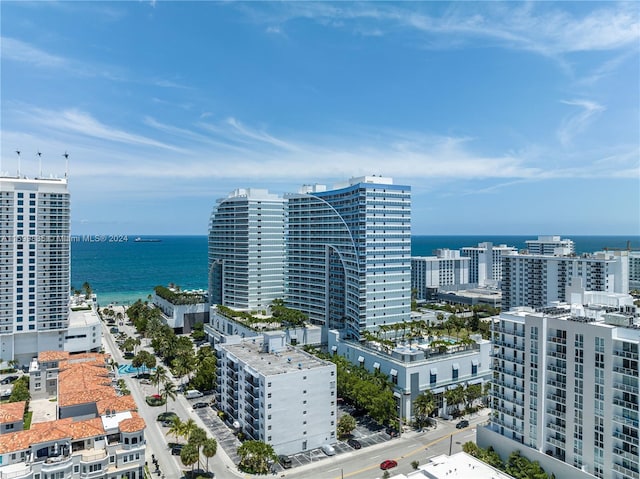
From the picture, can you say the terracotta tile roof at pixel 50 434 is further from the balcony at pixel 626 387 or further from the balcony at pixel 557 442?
the balcony at pixel 626 387

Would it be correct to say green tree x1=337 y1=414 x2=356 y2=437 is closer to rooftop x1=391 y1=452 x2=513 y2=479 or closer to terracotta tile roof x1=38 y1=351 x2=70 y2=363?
rooftop x1=391 y1=452 x2=513 y2=479

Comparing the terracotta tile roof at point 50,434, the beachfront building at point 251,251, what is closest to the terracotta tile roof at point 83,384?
the terracotta tile roof at point 50,434

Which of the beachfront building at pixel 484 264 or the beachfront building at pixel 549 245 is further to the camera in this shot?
the beachfront building at pixel 484 264

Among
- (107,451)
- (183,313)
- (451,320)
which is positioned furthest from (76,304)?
(451,320)

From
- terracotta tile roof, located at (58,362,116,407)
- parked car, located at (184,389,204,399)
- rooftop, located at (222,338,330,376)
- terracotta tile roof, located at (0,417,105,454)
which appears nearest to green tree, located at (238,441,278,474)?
rooftop, located at (222,338,330,376)

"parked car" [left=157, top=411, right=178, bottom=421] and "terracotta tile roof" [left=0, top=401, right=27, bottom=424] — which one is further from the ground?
"terracotta tile roof" [left=0, top=401, right=27, bottom=424]

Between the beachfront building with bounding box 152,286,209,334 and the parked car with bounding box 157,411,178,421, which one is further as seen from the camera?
the beachfront building with bounding box 152,286,209,334
